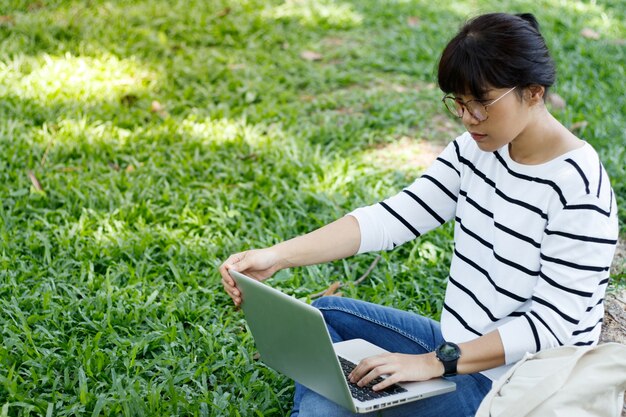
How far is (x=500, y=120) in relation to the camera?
6.34 ft

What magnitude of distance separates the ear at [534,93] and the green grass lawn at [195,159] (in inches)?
41.9

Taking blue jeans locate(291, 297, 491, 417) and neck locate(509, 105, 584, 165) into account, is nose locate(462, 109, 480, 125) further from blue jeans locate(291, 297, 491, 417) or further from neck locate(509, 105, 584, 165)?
blue jeans locate(291, 297, 491, 417)

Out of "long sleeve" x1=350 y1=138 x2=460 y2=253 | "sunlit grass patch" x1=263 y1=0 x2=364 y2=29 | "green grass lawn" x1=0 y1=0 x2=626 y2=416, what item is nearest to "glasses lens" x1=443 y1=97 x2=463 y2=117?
"long sleeve" x1=350 y1=138 x2=460 y2=253

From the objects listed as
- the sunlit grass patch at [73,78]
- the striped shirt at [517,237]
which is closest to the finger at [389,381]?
the striped shirt at [517,237]

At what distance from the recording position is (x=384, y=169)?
160 inches

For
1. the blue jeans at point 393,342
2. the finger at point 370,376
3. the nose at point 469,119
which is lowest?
the blue jeans at point 393,342

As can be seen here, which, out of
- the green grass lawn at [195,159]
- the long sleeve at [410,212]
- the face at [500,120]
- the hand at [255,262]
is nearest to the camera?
the face at [500,120]

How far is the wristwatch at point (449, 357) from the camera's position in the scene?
6.28 feet

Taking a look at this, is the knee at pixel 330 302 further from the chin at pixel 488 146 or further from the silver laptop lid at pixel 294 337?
the chin at pixel 488 146

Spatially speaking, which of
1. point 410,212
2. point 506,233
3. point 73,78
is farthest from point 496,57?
point 73,78

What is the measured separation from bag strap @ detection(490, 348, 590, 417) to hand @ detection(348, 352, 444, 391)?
277 mm

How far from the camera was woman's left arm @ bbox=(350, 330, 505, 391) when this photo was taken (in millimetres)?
1914

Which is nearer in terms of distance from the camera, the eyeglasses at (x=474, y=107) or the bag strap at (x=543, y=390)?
the bag strap at (x=543, y=390)

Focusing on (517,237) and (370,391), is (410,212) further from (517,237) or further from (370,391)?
(370,391)
